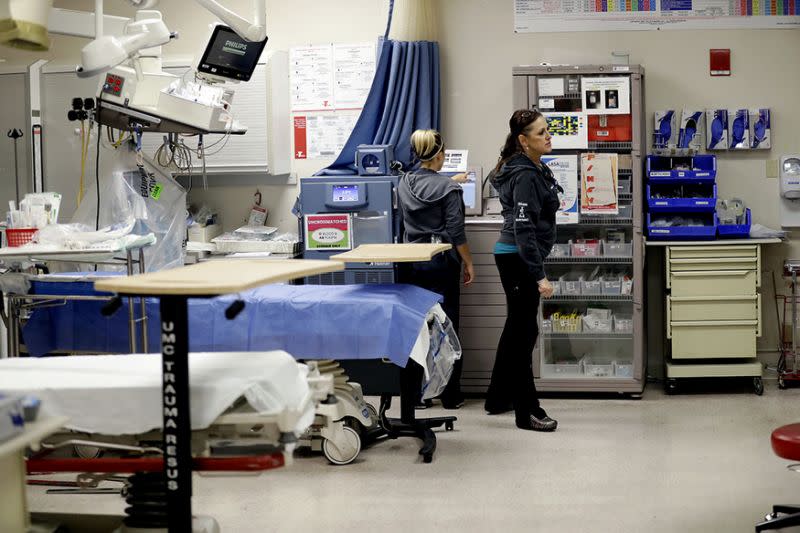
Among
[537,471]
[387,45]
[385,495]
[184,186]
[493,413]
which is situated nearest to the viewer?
[385,495]

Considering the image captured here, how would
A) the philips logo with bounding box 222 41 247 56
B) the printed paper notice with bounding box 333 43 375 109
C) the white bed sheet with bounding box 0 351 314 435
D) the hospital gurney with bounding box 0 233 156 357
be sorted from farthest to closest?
the printed paper notice with bounding box 333 43 375 109 < the philips logo with bounding box 222 41 247 56 < the hospital gurney with bounding box 0 233 156 357 < the white bed sheet with bounding box 0 351 314 435

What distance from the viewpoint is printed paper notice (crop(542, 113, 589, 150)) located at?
6207 millimetres

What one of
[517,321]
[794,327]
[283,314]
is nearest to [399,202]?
[517,321]

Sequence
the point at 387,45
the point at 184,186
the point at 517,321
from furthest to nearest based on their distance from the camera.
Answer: the point at 184,186 < the point at 387,45 < the point at 517,321

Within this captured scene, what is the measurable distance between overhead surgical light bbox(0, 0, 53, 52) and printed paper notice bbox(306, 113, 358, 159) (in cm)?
371

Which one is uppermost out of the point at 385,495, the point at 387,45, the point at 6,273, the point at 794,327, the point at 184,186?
the point at 387,45

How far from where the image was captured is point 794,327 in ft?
20.6

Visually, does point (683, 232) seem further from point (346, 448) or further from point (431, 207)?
point (346, 448)

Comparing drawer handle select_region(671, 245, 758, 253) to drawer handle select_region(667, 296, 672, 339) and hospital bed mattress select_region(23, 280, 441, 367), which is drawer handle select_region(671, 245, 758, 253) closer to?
drawer handle select_region(667, 296, 672, 339)

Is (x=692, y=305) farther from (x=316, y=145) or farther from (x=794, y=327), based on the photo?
(x=316, y=145)

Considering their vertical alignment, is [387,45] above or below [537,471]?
above

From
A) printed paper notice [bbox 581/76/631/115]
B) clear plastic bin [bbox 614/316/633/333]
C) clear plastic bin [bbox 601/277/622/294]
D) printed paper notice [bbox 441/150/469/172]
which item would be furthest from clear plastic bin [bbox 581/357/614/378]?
printed paper notice [bbox 581/76/631/115]

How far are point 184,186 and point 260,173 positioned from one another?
0.55m

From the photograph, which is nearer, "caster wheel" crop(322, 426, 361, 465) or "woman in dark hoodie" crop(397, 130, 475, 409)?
"caster wheel" crop(322, 426, 361, 465)
